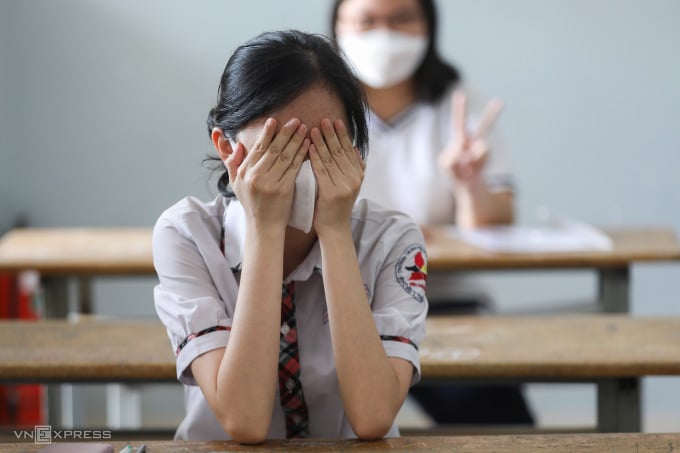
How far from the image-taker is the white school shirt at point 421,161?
243 cm

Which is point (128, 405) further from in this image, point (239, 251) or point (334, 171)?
point (334, 171)

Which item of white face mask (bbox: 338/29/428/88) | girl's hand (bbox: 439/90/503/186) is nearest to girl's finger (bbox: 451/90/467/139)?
girl's hand (bbox: 439/90/503/186)

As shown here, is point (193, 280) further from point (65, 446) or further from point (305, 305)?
point (65, 446)

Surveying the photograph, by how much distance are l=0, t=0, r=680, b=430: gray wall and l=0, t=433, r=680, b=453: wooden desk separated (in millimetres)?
2219

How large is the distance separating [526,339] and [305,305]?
1.41 feet

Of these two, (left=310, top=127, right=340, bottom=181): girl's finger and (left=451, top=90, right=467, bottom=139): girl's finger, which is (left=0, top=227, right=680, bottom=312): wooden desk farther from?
(left=310, top=127, right=340, bottom=181): girl's finger

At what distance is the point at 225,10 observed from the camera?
3145 mm

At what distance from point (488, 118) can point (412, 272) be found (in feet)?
3.94

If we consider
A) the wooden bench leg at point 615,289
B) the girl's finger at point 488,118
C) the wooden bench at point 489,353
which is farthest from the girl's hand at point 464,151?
the wooden bench at point 489,353

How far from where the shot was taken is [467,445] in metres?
1.04

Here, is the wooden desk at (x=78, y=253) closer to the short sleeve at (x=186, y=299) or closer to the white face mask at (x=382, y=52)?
the white face mask at (x=382, y=52)

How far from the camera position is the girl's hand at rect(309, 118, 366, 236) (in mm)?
1104

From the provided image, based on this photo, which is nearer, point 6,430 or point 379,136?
point 6,430

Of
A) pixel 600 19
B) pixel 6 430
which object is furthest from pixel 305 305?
pixel 600 19
